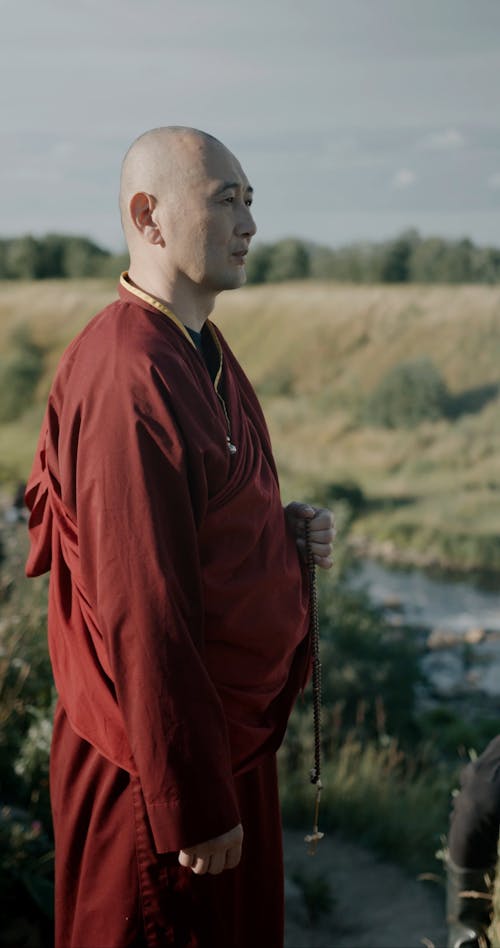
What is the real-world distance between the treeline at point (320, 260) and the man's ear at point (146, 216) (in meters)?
6.95

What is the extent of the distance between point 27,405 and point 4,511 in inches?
48.4

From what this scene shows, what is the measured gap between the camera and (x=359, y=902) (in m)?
3.68

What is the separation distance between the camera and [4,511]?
7.88 m

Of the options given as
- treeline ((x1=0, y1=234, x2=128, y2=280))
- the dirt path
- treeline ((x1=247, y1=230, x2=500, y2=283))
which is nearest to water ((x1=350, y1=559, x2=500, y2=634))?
treeline ((x1=247, y1=230, x2=500, y2=283))

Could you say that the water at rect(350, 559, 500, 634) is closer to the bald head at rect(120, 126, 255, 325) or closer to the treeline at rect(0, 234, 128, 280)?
the treeline at rect(0, 234, 128, 280)

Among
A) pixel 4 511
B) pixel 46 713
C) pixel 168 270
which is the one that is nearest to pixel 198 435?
pixel 168 270

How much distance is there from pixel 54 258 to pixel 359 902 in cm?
634

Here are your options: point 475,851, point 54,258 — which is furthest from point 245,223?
point 54,258

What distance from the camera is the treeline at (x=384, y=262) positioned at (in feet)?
29.5

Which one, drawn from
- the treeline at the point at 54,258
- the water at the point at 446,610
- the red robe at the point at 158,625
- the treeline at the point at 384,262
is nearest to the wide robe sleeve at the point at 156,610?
the red robe at the point at 158,625

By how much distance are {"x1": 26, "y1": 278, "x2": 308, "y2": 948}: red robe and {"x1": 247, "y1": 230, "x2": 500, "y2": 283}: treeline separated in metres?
7.15

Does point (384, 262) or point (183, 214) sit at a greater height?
point (183, 214)

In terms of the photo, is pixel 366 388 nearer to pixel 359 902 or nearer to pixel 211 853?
pixel 359 902

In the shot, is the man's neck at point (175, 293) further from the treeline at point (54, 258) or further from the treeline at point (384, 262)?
the treeline at point (384, 262)
